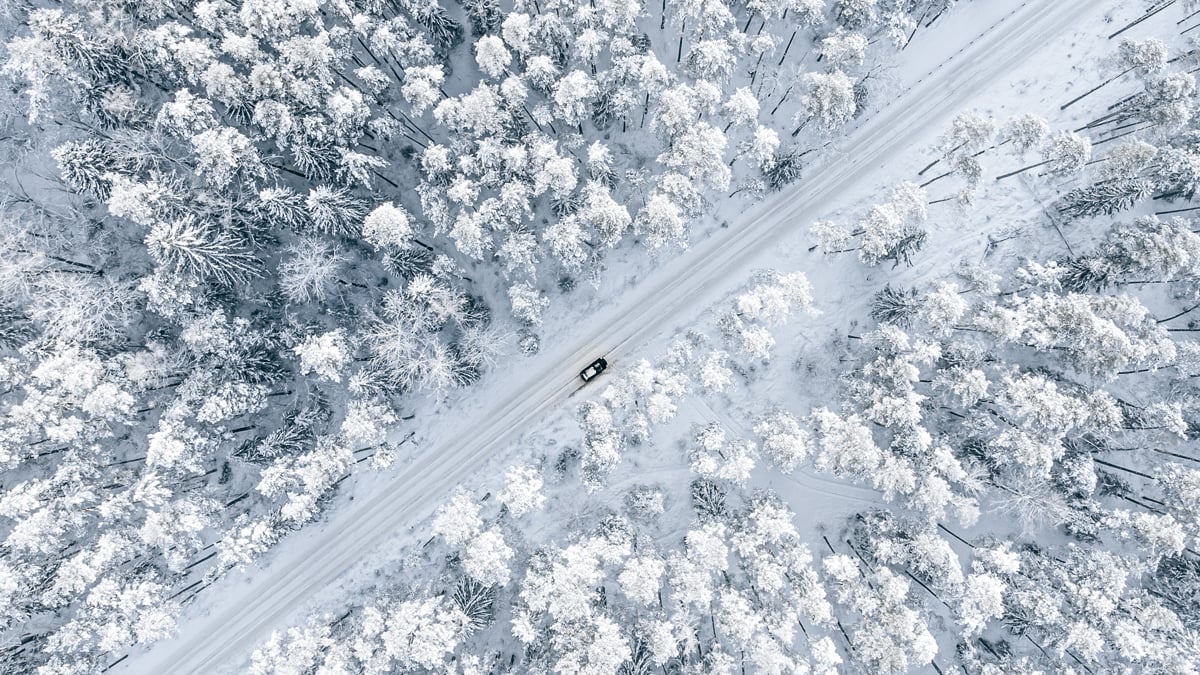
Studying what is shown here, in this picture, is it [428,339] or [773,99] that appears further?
[773,99]

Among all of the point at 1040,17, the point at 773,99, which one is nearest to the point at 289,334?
the point at 773,99

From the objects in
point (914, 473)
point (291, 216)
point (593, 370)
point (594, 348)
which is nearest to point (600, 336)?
point (594, 348)

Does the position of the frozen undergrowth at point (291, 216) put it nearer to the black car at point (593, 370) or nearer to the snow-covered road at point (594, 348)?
the snow-covered road at point (594, 348)

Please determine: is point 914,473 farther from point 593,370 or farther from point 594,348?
point 594,348

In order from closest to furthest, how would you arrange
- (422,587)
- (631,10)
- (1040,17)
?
(631,10) < (422,587) < (1040,17)

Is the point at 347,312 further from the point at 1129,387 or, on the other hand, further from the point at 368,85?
the point at 1129,387

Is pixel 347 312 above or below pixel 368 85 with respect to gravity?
below
